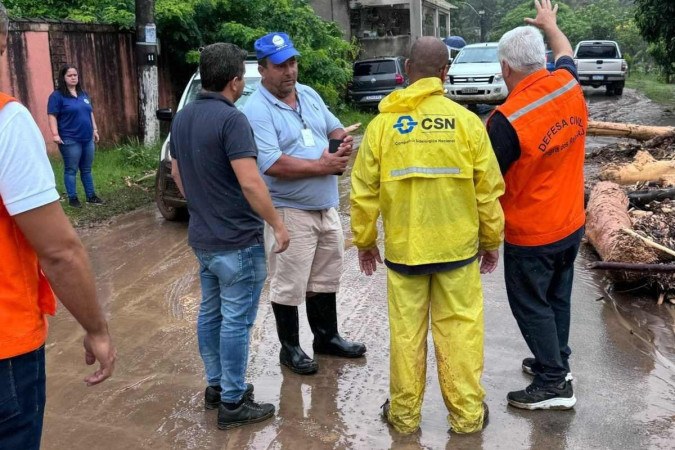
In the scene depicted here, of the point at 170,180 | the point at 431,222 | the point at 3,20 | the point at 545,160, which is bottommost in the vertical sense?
the point at 170,180

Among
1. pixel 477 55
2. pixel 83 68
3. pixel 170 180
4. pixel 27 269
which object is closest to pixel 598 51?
pixel 477 55

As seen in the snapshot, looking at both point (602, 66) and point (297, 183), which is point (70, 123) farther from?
point (602, 66)

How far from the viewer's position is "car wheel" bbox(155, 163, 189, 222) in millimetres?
8641

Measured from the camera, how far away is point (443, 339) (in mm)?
3725

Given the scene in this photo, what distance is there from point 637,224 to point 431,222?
3854mm

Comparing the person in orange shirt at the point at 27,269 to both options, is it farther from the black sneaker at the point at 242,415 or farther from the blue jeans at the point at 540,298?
the blue jeans at the point at 540,298

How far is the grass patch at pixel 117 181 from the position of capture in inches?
363

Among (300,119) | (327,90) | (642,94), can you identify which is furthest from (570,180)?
(642,94)

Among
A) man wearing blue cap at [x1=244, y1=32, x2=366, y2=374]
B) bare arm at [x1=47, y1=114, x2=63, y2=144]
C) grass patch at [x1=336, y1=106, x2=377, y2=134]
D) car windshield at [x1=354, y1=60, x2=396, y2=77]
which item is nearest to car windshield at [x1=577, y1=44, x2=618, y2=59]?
car windshield at [x1=354, y1=60, x2=396, y2=77]

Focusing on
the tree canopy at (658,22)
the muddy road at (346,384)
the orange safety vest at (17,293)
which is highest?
the tree canopy at (658,22)

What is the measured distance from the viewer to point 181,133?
12.5 feet

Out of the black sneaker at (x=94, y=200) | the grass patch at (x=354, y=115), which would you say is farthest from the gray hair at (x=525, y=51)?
the grass patch at (x=354, y=115)

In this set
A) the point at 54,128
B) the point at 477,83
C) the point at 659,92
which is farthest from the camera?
the point at 659,92

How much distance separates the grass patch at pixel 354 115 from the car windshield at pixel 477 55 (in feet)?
10.5
